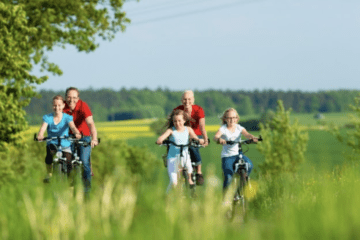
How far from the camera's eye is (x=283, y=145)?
40188 mm

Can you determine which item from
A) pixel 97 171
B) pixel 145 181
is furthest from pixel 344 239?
pixel 97 171

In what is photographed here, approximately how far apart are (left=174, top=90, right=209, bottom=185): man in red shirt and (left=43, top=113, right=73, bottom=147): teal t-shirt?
190 cm

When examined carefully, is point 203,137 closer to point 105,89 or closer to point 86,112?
point 86,112

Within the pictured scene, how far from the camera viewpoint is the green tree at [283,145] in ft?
130

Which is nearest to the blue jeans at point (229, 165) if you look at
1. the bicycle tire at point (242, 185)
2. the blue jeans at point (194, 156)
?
the bicycle tire at point (242, 185)

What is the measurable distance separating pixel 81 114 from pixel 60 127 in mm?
429

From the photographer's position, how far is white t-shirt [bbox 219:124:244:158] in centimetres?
879

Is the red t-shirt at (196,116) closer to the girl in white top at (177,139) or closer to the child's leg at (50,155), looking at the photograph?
the girl in white top at (177,139)

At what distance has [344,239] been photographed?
4.45 m

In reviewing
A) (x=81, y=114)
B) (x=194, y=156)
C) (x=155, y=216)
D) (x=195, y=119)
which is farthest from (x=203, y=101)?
(x=155, y=216)

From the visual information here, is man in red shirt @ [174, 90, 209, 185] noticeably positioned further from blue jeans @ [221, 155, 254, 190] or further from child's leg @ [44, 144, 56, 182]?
child's leg @ [44, 144, 56, 182]

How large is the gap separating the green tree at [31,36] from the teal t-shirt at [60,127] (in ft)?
37.8

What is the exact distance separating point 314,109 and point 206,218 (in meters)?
135

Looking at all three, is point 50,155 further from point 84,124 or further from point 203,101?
point 203,101
